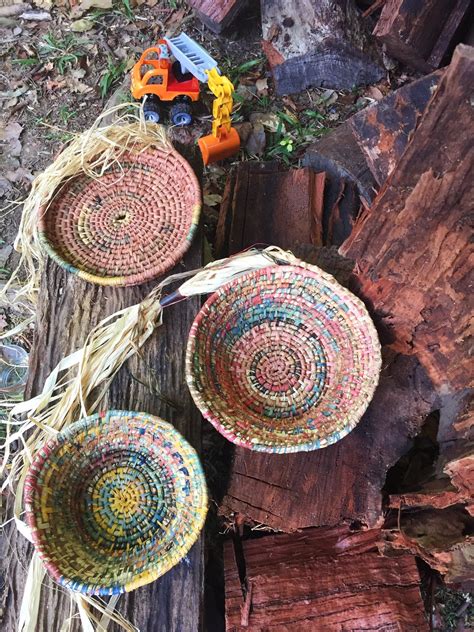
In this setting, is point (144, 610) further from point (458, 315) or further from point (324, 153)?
point (324, 153)

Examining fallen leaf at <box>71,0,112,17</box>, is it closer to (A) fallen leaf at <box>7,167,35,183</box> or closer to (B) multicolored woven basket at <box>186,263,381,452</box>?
(A) fallen leaf at <box>7,167,35,183</box>

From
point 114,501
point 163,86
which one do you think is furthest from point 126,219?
point 163,86

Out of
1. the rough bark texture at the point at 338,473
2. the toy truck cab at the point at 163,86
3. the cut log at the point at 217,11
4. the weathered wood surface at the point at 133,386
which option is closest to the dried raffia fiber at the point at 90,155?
the weathered wood surface at the point at 133,386

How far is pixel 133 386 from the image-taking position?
1.95 metres

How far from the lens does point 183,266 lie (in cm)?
211

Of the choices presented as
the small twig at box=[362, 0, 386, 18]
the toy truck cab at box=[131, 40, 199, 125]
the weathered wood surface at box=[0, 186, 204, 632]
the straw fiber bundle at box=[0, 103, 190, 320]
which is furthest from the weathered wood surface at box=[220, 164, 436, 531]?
the small twig at box=[362, 0, 386, 18]

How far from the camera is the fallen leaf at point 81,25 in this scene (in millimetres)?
3418

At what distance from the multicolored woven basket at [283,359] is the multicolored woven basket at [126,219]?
0.31 meters

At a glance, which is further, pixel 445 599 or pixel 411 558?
pixel 445 599

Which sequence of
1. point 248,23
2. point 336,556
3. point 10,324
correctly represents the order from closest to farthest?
1. point 336,556
2. point 10,324
3. point 248,23

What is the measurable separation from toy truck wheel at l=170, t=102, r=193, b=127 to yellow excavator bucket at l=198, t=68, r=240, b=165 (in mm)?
163

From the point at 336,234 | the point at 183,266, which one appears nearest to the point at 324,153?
the point at 336,234

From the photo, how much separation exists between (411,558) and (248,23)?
3.04 metres

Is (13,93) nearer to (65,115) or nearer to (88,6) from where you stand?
(65,115)
